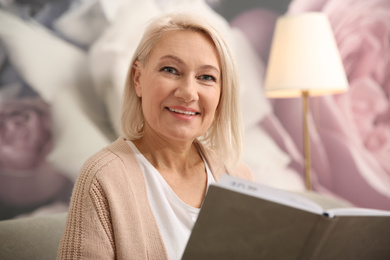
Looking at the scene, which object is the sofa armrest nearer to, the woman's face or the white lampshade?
the woman's face

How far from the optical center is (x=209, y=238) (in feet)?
2.77

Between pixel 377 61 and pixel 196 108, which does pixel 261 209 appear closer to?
pixel 196 108

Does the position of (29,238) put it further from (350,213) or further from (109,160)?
(350,213)

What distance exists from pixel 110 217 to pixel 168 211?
0.18 meters

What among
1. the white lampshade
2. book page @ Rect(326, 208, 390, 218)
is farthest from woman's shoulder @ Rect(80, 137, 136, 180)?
the white lampshade

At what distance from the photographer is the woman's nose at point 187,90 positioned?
125 cm

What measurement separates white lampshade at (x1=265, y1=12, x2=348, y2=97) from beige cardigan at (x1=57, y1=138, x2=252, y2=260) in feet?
4.52

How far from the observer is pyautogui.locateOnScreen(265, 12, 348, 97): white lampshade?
231 centimetres

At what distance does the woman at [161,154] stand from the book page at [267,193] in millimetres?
409

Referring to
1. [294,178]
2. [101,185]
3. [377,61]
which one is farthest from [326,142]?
[101,185]

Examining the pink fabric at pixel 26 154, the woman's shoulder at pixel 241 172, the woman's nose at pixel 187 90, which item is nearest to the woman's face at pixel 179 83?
the woman's nose at pixel 187 90

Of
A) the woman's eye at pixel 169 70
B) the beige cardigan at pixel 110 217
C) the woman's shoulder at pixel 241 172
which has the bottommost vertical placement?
the beige cardigan at pixel 110 217

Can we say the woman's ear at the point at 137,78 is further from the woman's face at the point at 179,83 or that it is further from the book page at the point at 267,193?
the book page at the point at 267,193

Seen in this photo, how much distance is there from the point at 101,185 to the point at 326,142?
210 cm
